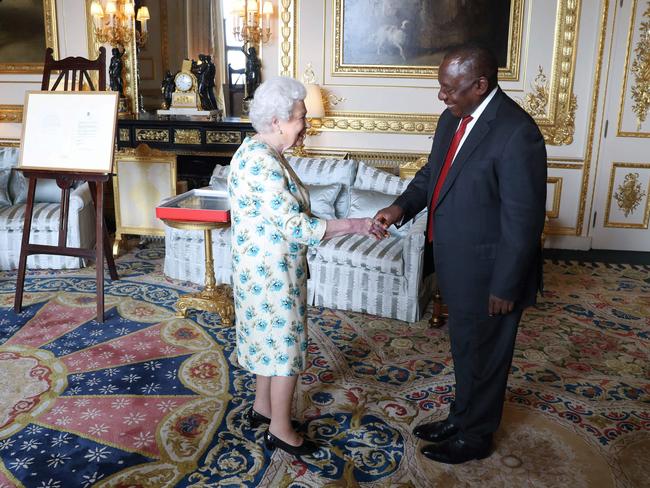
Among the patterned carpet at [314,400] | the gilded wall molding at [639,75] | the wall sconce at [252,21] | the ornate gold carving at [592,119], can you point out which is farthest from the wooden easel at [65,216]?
the gilded wall molding at [639,75]

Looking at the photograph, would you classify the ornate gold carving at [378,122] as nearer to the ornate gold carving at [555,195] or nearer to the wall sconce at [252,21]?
the wall sconce at [252,21]

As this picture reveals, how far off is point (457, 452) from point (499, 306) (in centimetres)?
73

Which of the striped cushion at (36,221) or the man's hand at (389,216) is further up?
the man's hand at (389,216)

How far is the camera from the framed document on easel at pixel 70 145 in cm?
394

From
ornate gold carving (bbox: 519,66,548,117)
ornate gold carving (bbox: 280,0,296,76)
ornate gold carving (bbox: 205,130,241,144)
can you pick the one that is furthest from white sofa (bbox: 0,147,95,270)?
ornate gold carving (bbox: 519,66,548,117)

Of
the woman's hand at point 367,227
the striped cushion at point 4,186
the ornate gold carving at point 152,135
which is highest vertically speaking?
the ornate gold carving at point 152,135

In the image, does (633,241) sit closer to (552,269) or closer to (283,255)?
(552,269)

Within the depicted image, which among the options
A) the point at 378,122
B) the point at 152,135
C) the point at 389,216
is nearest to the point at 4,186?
the point at 152,135

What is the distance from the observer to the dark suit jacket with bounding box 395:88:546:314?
1999 mm

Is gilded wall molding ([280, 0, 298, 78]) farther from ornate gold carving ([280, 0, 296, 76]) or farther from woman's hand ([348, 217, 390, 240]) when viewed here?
woman's hand ([348, 217, 390, 240])

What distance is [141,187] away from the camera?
219 inches

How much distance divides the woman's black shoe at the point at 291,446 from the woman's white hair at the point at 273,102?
1.29 m

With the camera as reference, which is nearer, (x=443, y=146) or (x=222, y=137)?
(x=443, y=146)

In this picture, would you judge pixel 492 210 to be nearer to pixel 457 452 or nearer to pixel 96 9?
pixel 457 452
